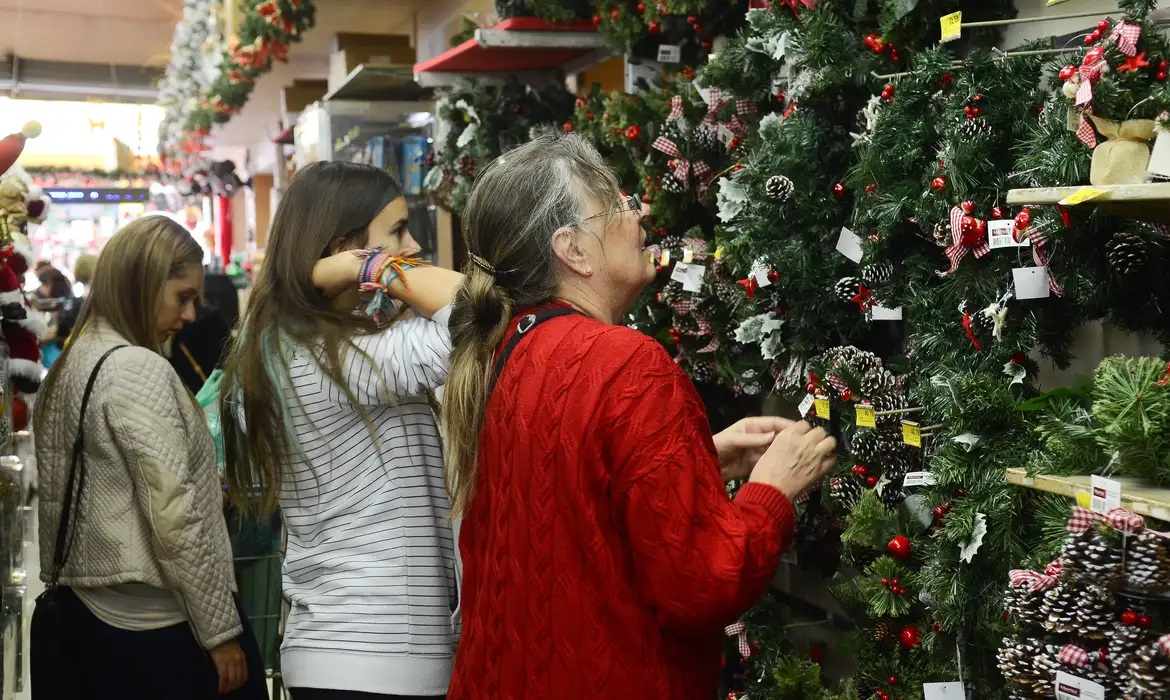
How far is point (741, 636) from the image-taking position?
113 inches

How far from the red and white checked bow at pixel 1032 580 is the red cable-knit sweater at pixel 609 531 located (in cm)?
38

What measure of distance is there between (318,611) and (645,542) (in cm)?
69

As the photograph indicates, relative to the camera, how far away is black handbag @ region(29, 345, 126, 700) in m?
2.55

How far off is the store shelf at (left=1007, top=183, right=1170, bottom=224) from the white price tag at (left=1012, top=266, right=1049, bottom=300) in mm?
273

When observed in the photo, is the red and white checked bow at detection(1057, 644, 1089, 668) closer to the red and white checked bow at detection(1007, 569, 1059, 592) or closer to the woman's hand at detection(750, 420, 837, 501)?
the red and white checked bow at detection(1007, 569, 1059, 592)

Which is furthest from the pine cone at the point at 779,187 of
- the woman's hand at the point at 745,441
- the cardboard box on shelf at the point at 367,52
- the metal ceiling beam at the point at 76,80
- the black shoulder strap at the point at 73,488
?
the metal ceiling beam at the point at 76,80

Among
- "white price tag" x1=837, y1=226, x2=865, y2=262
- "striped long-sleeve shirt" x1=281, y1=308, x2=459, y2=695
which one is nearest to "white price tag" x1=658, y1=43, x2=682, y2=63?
"white price tag" x1=837, y1=226, x2=865, y2=262

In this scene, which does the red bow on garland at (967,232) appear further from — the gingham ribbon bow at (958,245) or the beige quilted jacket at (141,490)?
the beige quilted jacket at (141,490)

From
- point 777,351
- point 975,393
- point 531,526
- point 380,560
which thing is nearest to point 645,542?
point 531,526

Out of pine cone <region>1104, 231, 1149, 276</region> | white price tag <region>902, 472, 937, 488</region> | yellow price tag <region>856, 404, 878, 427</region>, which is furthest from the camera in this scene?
yellow price tag <region>856, 404, 878, 427</region>

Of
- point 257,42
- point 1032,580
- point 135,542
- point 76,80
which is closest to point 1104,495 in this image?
point 1032,580

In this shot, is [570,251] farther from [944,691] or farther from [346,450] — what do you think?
[944,691]

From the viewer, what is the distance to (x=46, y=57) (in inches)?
504

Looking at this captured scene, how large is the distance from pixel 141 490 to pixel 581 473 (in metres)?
1.35
